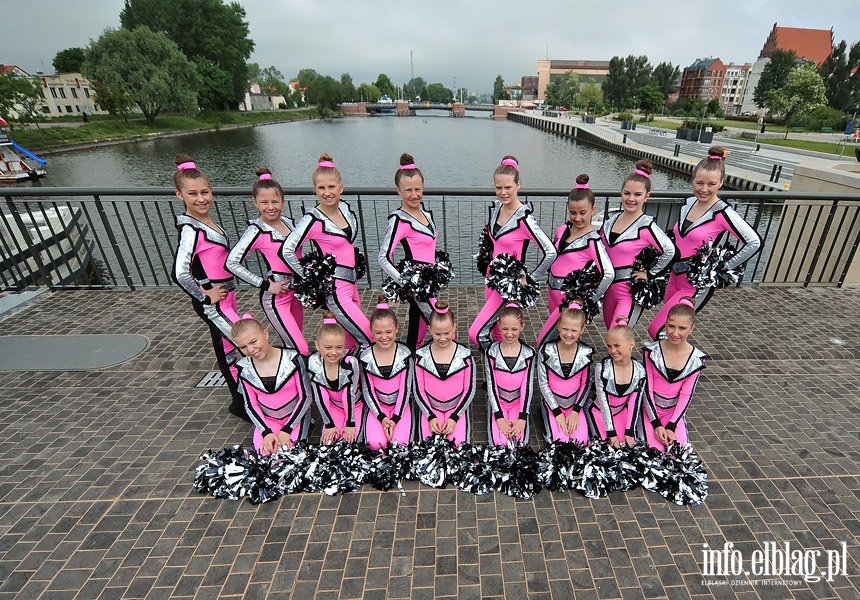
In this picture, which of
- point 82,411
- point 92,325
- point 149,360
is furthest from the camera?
point 92,325

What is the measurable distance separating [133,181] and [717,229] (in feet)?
96.0

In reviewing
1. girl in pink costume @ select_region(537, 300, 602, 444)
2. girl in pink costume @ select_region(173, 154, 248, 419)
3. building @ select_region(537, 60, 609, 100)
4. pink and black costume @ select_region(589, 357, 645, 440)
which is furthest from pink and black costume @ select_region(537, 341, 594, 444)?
building @ select_region(537, 60, 609, 100)

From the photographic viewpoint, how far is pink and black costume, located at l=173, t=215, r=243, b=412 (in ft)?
10.5

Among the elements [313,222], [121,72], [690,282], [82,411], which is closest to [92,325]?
[82,411]

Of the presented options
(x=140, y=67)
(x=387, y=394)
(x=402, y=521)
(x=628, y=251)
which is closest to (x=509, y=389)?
(x=387, y=394)

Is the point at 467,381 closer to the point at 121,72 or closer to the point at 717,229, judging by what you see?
the point at 717,229

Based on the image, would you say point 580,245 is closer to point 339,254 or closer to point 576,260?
point 576,260

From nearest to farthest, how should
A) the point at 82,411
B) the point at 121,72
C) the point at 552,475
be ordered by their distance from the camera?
the point at 552,475 < the point at 82,411 < the point at 121,72

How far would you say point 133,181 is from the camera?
24219mm

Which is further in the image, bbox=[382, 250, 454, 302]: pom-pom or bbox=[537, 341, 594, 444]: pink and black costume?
bbox=[382, 250, 454, 302]: pom-pom

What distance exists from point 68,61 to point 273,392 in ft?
337

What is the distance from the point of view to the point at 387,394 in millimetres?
→ 3426

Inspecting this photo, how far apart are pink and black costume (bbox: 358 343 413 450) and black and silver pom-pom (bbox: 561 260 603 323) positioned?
1.50 metres

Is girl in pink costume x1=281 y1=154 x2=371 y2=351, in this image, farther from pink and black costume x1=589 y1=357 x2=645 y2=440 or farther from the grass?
the grass
